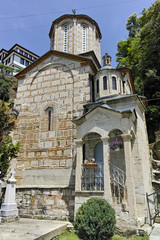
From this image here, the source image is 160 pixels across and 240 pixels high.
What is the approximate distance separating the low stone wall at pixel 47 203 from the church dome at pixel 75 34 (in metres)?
10.1

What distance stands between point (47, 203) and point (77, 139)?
3.44 m


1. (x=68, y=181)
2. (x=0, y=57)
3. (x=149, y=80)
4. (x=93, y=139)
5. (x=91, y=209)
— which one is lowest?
(x=91, y=209)

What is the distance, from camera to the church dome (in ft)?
46.1

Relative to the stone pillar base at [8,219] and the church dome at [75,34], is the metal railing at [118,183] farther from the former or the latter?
the church dome at [75,34]

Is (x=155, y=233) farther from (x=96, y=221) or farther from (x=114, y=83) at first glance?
(x=114, y=83)

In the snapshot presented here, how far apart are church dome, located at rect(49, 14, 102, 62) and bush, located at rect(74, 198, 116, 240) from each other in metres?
Result: 11.1

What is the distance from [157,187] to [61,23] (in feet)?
47.6

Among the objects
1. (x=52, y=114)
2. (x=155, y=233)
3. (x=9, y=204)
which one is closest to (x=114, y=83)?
(x=52, y=114)

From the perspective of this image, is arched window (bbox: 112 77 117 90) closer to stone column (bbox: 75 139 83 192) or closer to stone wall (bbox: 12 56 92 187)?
stone wall (bbox: 12 56 92 187)

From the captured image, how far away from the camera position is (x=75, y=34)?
46.7 feet

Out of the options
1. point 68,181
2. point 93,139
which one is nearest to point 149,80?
point 93,139

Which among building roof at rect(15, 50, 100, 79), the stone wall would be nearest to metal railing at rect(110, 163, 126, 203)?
the stone wall

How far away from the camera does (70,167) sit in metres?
9.06

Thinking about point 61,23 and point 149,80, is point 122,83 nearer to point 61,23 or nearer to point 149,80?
point 61,23
